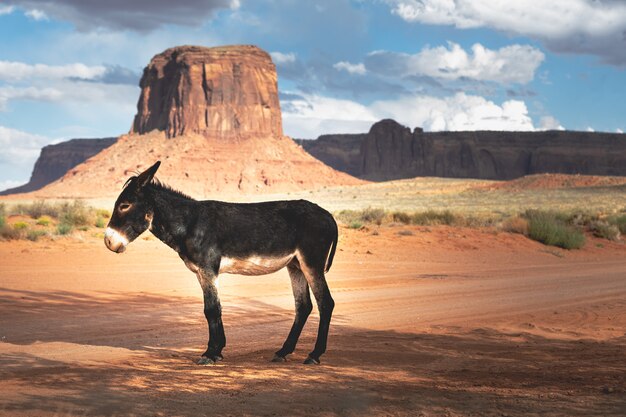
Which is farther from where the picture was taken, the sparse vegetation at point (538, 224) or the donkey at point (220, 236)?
the sparse vegetation at point (538, 224)

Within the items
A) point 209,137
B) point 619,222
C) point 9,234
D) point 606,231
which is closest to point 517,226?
point 606,231

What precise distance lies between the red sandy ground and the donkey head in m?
1.29

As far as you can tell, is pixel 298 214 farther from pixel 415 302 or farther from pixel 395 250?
pixel 395 250

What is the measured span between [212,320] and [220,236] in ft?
3.01

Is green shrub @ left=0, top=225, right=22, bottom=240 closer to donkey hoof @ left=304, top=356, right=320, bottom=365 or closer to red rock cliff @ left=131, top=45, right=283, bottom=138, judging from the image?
donkey hoof @ left=304, top=356, right=320, bottom=365

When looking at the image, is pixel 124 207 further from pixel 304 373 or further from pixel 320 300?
pixel 304 373

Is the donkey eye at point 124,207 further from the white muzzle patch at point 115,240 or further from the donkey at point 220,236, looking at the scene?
the white muzzle patch at point 115,240

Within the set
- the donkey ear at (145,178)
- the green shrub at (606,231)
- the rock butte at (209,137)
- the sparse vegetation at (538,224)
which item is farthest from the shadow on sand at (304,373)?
the rock butte at (209,137)

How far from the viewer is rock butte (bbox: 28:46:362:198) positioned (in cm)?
11881

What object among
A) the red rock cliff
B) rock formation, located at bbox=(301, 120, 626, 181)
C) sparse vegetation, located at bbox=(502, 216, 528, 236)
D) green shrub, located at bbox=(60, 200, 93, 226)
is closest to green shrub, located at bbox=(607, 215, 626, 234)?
sparse vegetation, located at bbox=(502, 216, 528, 236)

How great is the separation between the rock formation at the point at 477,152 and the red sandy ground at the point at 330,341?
16695 cm

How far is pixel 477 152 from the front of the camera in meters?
191

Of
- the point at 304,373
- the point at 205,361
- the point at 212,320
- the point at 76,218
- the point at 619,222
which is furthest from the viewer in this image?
the point at 619,222

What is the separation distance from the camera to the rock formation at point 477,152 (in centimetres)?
17875
